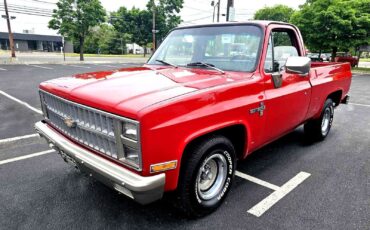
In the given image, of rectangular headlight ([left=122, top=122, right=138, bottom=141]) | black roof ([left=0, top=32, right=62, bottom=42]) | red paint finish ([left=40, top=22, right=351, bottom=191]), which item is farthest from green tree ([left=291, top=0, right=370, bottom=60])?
black roof ([left=0, top=32, right=62, bottom=42])

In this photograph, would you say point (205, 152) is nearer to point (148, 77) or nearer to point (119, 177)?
point (119, 177)

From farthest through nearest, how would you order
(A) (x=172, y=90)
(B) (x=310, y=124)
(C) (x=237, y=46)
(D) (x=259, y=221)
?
(B) (x=310, y=124), (C) (x=237, y=46), (D) (x=259, y=221), (A) (x=172, y=90)

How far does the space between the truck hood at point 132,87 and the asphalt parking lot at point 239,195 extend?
1194 mm

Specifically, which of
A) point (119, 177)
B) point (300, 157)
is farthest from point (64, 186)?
point (300, 157)

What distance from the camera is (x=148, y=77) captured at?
117 inches

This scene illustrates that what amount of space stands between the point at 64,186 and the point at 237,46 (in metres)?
2.66

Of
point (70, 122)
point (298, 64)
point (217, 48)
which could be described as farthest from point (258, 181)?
point (70, 122)

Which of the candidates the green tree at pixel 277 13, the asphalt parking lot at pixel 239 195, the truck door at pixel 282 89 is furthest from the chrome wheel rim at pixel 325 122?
the green tree at pixel 277 13

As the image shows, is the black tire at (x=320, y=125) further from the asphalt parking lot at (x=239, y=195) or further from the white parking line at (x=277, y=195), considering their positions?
the white parking line at (x=277, y=195)

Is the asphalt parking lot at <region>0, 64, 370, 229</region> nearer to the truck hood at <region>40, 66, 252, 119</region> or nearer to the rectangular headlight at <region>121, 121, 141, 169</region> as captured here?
the rectangular headlight at <region>121, 121, 141, 169</region>

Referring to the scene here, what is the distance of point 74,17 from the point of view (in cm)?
2617

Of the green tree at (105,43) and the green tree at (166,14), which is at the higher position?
the green tree at (166,14)

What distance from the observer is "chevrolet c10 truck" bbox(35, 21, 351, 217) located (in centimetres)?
216

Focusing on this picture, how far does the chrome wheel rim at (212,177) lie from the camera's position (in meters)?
2.82
